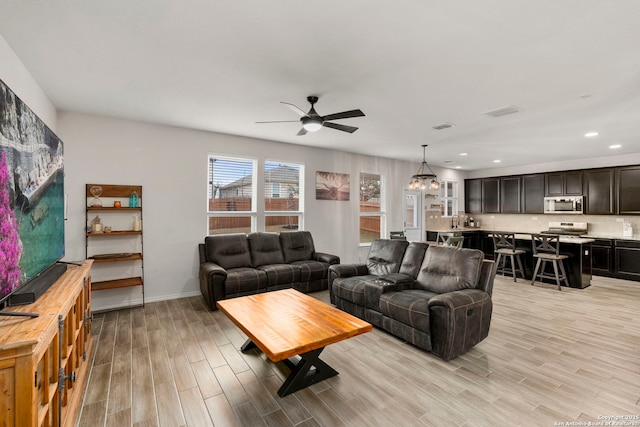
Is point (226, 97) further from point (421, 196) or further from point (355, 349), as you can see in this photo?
point (421, 196)

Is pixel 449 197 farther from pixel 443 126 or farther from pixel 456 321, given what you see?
pixel 456 321

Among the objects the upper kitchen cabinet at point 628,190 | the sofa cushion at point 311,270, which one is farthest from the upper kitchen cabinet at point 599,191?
the sofa cushion at point 311,270

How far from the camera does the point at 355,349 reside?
2.97 m

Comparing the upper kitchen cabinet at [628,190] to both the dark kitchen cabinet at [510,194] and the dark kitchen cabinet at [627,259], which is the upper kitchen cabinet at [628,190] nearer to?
the dark kitchen cabinet at [627,259]

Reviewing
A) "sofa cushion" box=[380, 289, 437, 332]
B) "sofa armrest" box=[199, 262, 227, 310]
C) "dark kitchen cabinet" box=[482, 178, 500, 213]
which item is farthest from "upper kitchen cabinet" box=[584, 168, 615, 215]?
"sofa armrest" box=[199, 262, 227, 310]

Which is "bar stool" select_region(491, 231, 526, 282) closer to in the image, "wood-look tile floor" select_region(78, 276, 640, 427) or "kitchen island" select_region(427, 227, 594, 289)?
"kitchen island" select_region(427, 227, 594, 289)

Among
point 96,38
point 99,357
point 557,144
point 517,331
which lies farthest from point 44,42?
point 557,144

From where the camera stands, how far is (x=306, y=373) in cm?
238

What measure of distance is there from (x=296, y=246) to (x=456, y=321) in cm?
318

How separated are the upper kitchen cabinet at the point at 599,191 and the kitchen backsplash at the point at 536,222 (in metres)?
0.35

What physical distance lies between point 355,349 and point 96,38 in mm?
3514

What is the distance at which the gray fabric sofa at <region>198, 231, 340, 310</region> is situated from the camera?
407 centimetres

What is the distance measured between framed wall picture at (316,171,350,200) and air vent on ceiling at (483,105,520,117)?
125 inches

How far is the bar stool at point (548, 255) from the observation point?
5340mm
